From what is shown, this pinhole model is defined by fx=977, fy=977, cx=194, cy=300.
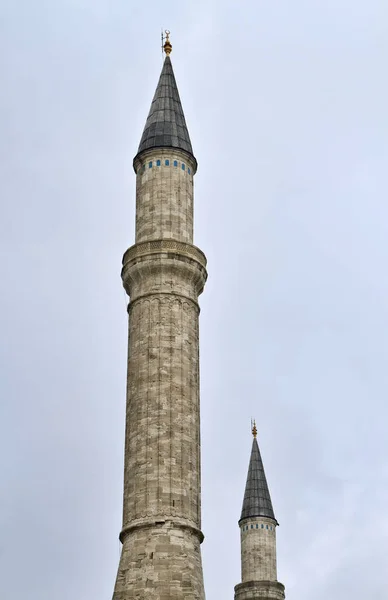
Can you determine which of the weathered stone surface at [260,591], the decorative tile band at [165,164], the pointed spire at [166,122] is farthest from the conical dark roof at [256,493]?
the pointed spire at [166,122]

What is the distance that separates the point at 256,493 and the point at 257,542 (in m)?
3.25

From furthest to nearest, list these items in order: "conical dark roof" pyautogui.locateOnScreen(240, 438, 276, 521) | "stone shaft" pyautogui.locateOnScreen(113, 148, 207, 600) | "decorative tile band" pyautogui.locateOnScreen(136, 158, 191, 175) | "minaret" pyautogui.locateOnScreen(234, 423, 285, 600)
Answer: "conical dark roof" pyautogui.locateOnScreen(240, 438, 276, 521) → "minaret" pyautogui.locateOnScreen(234, 423, 285, 600) → "decorative tile band" pyautogui.locateOnScreen(136, 158, 191, 175) → "stone shaft" pyautogui.locateOnScreen(113, 148, 207, 600)

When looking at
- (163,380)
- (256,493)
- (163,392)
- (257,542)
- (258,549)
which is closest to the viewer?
(163,392)

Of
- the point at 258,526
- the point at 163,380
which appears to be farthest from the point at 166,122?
the point at 258,526

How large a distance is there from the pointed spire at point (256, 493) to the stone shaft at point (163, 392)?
26.3 meters

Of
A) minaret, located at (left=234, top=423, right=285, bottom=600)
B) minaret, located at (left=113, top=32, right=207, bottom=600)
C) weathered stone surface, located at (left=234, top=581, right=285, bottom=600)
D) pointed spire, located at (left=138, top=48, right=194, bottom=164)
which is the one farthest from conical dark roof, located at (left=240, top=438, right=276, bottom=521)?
pointed spire, located at (left=138, top=48, right=194, bottom=164)

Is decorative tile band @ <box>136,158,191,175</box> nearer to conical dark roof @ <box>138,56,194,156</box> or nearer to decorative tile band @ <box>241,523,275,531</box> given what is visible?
conical dark roof @ <box>138,56,194,156</box>

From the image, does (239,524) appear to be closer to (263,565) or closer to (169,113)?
(263,565)

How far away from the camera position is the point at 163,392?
32.9 meters

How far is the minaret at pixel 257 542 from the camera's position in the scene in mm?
55875

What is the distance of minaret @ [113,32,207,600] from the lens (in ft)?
101

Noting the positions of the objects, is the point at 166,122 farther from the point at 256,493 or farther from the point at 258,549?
the point at 258,549

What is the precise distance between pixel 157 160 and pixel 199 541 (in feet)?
46.0

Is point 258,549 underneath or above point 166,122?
underneath
